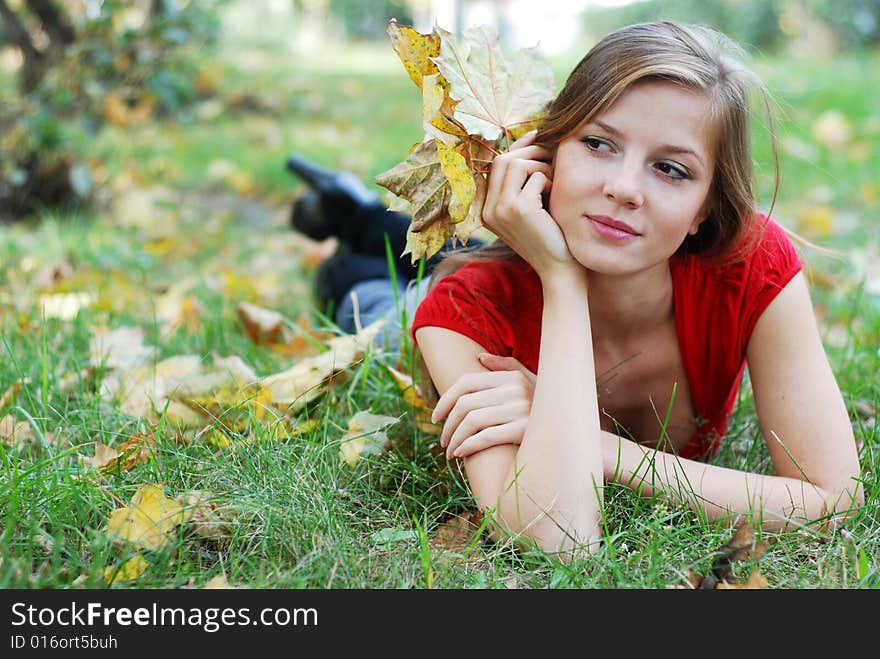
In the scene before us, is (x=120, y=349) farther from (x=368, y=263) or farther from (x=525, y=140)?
(x=525, y=140)

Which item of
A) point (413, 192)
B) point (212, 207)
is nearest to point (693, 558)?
point (413, 192)

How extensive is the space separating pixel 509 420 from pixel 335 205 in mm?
1730

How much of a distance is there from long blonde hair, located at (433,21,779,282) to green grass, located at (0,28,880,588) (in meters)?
0.34

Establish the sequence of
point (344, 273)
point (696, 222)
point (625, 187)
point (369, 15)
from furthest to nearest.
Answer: point (369, 15) → point (344, 273) → point (696, 222) → point (625, 187)

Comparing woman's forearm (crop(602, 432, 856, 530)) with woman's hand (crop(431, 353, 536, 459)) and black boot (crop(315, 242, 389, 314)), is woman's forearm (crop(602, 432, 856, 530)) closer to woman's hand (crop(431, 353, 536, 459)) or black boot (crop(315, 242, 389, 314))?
woman's hand (crop(431, 353, 536, 459))

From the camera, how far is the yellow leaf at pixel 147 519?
1.40m

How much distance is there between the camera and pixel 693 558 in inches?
57.7

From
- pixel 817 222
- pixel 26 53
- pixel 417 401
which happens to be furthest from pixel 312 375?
pixel 26 53

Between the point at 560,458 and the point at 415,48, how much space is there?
787 millimetres

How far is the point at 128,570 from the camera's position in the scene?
4.35 feet

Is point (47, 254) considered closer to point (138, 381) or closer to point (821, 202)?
point (138, 381)

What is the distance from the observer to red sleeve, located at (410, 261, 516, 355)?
178 centimetres

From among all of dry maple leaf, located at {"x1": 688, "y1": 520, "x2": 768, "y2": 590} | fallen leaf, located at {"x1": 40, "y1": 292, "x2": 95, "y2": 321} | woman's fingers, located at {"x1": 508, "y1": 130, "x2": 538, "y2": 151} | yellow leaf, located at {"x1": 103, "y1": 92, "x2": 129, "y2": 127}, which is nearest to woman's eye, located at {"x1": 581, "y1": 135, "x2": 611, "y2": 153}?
woman's fingers, located at {"x1": 508, "y1": 130, "x2": 538, "y2": 151}

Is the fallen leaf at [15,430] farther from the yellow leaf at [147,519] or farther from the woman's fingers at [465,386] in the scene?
the woman's fingers at [465,386]
